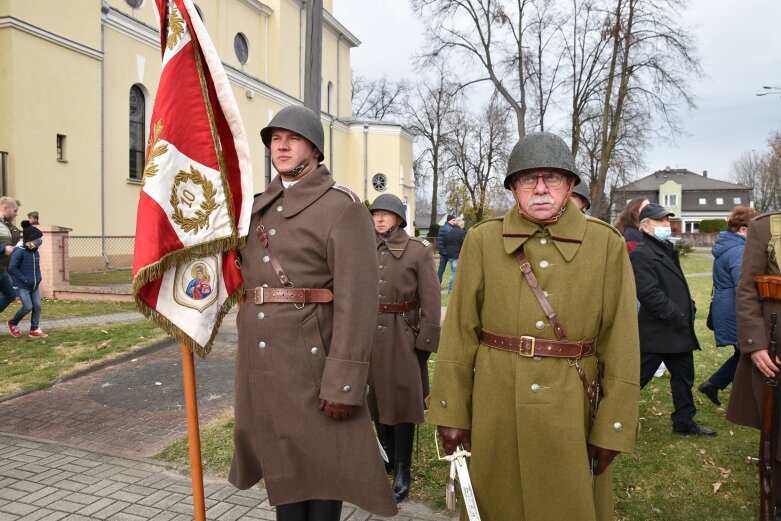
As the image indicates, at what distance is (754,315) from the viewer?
396cm

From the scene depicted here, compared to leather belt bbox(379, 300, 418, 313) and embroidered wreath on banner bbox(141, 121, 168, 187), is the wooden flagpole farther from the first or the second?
leather belt bbox(379, 300, 418, 313)

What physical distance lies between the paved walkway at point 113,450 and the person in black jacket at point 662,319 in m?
2.71

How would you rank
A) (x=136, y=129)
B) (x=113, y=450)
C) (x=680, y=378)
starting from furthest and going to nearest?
1. (x=136, y=129)
2. (x=680, y=378)
3. (x=113, y=450)

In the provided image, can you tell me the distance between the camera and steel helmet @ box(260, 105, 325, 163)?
3.02 metres

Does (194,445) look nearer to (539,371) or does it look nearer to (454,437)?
(454,437)

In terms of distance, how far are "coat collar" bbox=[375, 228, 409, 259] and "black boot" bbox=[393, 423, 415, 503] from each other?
50.0 inches

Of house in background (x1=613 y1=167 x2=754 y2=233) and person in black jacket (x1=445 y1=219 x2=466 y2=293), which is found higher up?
house in background (x1=613 y1=167 x2=754 y2=233)

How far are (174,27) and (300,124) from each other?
2.62 ft

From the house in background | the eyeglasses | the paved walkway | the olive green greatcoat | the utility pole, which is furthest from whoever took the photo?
the house in background

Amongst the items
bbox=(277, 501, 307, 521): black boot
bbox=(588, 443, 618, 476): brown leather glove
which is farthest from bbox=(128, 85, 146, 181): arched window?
bbox=(588, 443, 618, 476): brown leather glove

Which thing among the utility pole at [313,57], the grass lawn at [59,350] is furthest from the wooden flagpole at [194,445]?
the grass lawn at [59,350]

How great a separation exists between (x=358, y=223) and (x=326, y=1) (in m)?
39.0

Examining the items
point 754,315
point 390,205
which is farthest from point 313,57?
point 754,315

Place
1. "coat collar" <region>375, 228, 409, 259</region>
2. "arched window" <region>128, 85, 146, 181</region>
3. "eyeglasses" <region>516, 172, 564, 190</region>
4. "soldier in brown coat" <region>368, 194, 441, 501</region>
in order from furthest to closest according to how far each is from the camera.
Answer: "arched window" <region>128, 85, 146, 181</region>, "coat collar" <region>375, 228, 409, 259</region>, "soldier in brown coat" <region>368, 194, 441, 501</region>, "eyeglasses" <region>516, 172, 564, 190</region>
